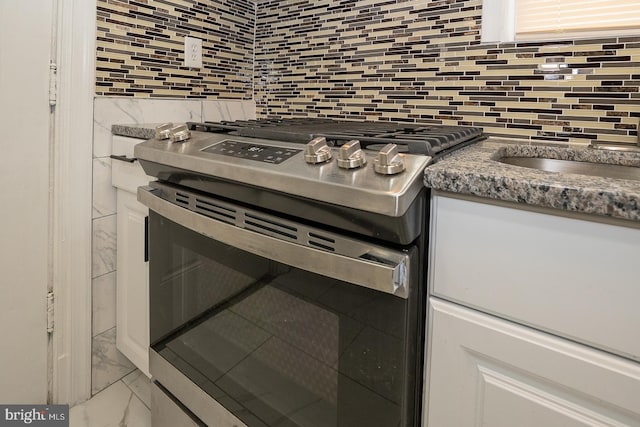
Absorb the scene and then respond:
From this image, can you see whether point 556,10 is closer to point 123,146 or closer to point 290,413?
point 290,413

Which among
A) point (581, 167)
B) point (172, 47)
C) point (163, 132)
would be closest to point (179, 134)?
point (163, 132)

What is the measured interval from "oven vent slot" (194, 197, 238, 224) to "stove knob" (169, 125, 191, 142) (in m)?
0.18

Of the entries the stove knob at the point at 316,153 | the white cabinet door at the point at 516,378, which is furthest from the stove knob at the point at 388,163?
the white cabinet door at the point at 516,378

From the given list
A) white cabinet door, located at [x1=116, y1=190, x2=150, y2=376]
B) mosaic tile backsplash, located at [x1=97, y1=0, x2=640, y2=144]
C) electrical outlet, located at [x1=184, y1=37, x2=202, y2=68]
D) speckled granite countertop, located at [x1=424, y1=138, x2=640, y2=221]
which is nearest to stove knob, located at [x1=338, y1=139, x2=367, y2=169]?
speckled granite countertop, located at [x1=424, y1=138, x2=640, y2=221]

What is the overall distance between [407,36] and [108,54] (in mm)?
990

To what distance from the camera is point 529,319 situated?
578 mm

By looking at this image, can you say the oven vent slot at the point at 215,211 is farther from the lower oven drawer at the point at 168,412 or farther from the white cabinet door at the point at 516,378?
the lower oven drawer at the point at 168,412

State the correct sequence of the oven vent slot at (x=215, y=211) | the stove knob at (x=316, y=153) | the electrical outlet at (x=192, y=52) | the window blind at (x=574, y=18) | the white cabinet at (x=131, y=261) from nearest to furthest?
the stove knob at (x=316, y=153) → the oven vent slot at (x=215, y=211) → the window blind at (x=574, y=18) → the white cabinet at (x=131, y=261) → the electrical outlet at (x=192, y=52)

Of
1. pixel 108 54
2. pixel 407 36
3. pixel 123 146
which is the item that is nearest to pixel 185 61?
pixel 108 54

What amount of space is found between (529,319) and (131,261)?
3.90ft

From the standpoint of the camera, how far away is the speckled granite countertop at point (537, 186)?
0.49 m

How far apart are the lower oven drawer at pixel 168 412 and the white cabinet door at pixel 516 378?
635 millimetres

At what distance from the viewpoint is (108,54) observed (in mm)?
1337

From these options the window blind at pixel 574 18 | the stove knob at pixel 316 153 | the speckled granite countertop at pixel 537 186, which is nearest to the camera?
the speckled granite countertop at pixel 537 186
